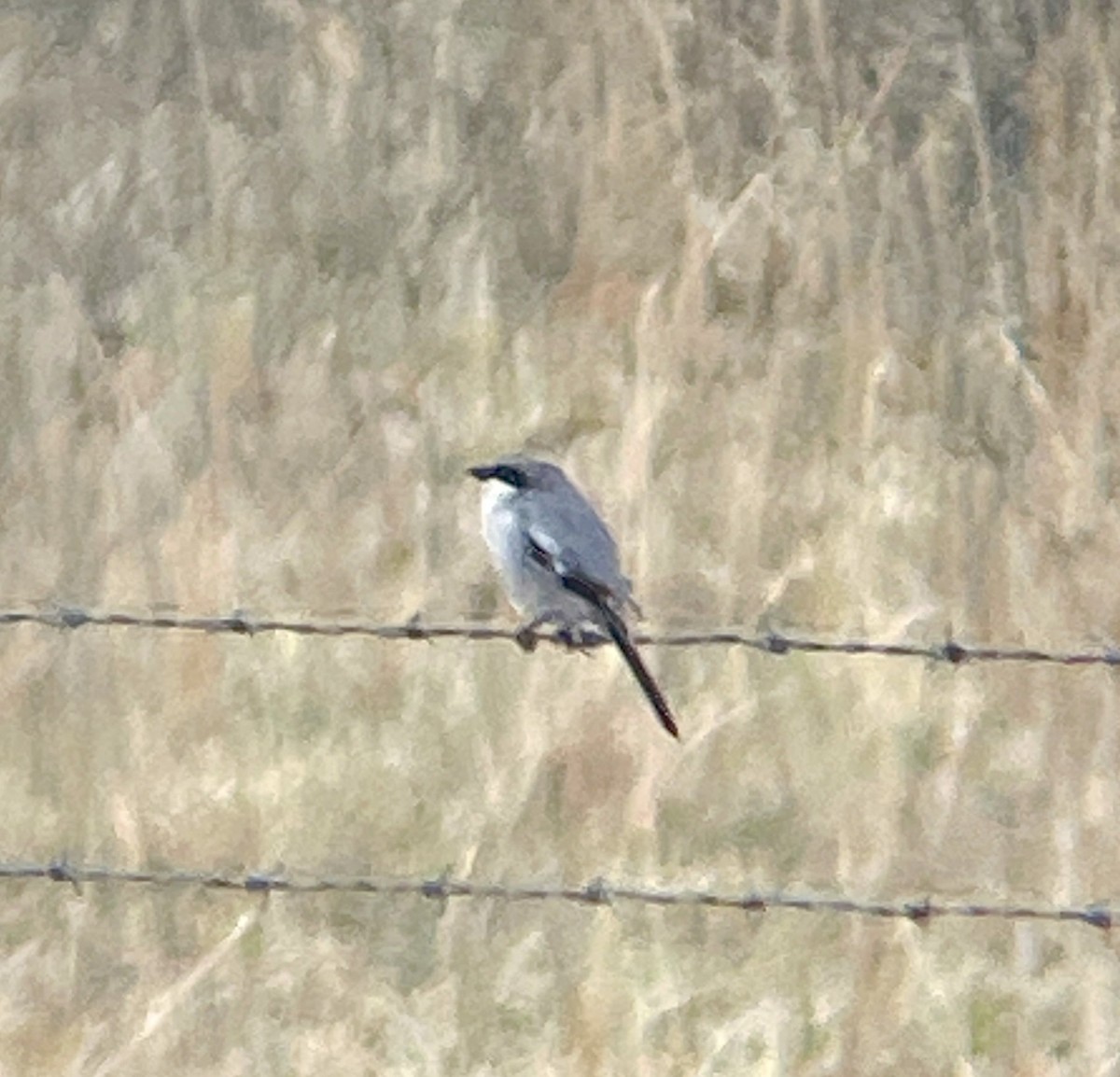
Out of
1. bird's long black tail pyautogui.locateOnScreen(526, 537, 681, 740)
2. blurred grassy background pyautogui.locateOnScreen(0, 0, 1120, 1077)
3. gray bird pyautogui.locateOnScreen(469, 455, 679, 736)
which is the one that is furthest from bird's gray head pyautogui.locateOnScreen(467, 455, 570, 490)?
blurred grassy background pyautogui.locateOnScreen(0, 0, 1120, 1077)

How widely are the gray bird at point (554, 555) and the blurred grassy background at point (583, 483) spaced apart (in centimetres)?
36

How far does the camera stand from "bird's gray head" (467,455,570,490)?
5.21 metres

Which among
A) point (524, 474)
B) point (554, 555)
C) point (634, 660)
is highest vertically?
point (524, 474)

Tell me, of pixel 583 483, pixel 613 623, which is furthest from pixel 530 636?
pixel 583 483

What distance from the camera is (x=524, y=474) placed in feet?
17.3

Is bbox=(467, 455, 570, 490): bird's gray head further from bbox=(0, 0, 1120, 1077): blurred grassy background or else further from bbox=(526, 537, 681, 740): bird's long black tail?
bbox=(0, 0, 1120, 1077): blurred grassy background

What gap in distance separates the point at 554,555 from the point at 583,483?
1.15 meters

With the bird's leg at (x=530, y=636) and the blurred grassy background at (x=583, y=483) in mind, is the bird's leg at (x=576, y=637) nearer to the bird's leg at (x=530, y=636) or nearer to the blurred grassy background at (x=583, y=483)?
the bird's leg at (x=530, y=636)

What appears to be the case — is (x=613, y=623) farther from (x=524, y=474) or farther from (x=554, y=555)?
(x=524, y=474)

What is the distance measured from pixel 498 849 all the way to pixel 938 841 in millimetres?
844

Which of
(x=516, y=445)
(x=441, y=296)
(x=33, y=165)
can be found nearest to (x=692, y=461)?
(x=516, y=445)

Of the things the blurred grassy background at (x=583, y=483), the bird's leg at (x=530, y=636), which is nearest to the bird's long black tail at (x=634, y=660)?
the bird's leg at (x=530, y=636)

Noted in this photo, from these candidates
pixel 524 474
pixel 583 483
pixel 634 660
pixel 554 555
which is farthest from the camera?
pixel 583 483

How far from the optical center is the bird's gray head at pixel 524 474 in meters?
5.21
